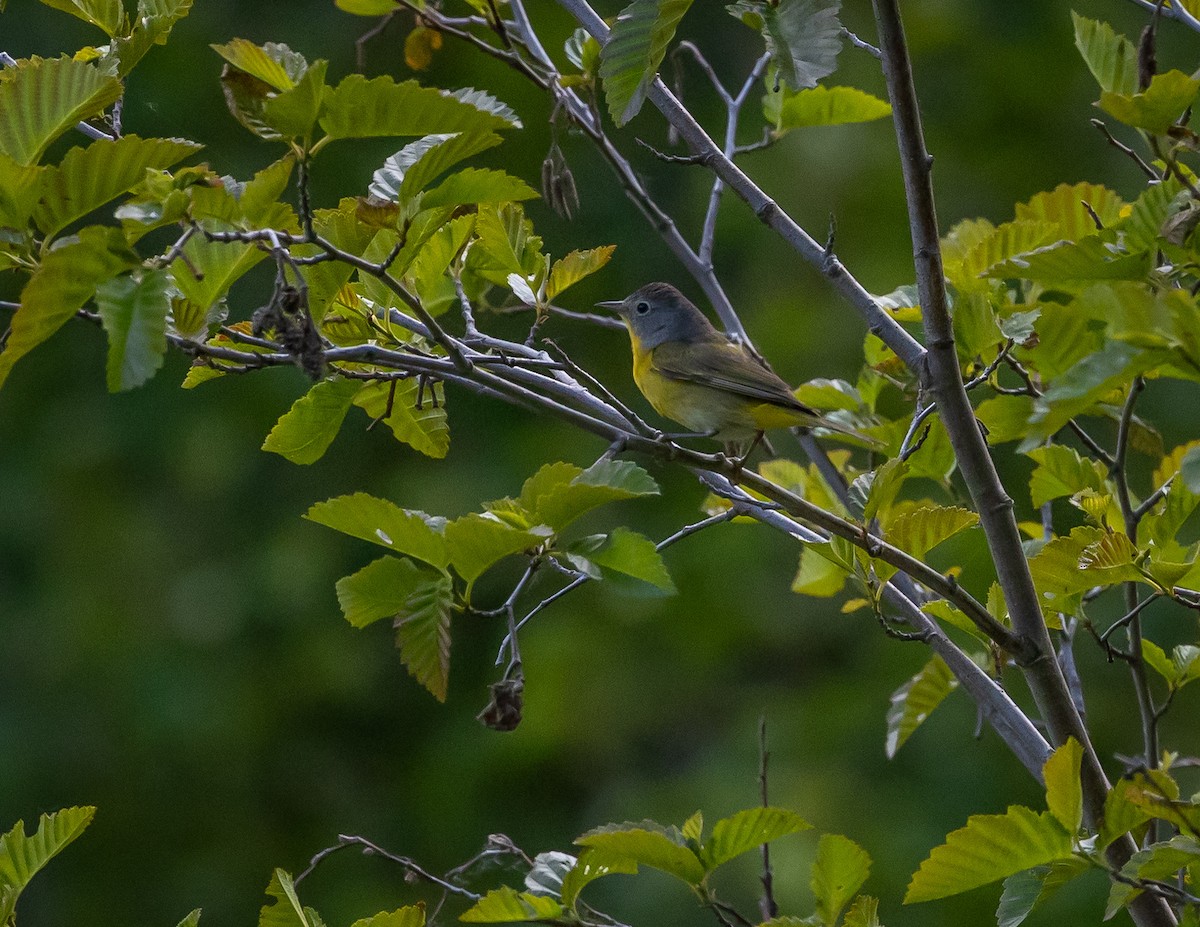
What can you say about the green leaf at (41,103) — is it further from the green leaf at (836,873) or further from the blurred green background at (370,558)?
the blurred green background at (370,558)

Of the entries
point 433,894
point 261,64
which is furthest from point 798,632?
point 261,64

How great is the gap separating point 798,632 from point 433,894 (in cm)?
222

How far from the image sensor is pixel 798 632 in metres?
6.62

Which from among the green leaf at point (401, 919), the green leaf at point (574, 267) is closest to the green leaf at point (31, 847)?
the green leaf at point (401, 919)

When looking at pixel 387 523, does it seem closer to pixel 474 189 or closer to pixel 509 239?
pixel 474 189

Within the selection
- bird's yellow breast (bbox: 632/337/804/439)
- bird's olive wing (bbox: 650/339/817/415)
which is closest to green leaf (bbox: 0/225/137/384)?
bird's olive wing (bbox: 650/339/817/415)

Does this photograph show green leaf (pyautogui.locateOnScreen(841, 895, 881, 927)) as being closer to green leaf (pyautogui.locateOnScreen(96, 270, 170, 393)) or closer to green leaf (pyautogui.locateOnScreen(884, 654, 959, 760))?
green leaf (pyautogui.locateOnScreen(884, 654, 959, 760))

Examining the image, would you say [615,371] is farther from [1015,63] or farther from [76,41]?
[76,41]

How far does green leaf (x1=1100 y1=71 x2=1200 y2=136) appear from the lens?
1597 millimetres

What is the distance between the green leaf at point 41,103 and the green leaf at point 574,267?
873 mm

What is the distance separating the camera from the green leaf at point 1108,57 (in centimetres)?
211

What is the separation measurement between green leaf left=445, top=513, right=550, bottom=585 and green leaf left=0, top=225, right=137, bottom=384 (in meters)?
0.47

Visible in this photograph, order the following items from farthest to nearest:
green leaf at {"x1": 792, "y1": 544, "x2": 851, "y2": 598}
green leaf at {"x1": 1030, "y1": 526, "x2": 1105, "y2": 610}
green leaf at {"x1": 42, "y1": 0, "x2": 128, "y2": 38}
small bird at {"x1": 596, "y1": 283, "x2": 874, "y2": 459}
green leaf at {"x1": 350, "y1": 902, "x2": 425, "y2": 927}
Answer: small bird at {"x1": 596, "y1": 283, "x2": 874, "y2": 459} < green leaf at {"x1": 792, "y1": 544, "x2": 851, "y2": 598} < green leaf at {"x1": 42, "y1": 0, "x2": 128, "y2": 38} < green leaf at {"x1": 1030, "y1": 526, "x2": 1105, "y2": 610} < green leaf at {"x1": 350, "y1": 902, "x2": 425, "y2": 927}

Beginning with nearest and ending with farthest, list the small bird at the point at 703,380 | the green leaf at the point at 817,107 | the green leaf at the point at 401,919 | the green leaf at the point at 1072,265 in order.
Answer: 1. the green leaf at the point at 1072,265
2. the green leaf at the point at 401,919
3. the green leaf at the point at 817,107
4. the small bird at the point at 703,380
